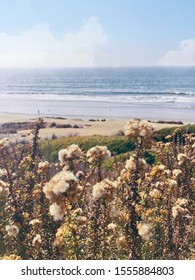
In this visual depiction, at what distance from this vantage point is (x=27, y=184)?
4977mm

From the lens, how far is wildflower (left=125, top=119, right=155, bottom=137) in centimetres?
352

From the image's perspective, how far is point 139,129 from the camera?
3.54 metres

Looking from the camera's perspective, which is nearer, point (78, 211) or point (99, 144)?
point (78, 211)

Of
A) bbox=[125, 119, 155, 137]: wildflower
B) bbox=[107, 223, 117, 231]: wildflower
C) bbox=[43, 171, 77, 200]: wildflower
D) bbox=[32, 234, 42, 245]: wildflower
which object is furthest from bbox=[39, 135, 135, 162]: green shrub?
bbox=[43, 171, 77, 200]: wildflower

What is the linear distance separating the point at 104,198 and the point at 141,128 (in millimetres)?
715

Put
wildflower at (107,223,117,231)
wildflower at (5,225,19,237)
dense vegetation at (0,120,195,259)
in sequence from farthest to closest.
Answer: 1. wildflower at (5,225,19,237)
2. wildflower at (107,223,117,231)
3. dense vegetation at (0,120,195,259)

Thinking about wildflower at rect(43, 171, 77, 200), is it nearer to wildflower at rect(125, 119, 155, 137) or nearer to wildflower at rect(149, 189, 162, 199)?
wildflower at rect(125, 119, 155, 137)

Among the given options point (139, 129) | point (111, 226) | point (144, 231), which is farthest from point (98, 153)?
point (144, 231)

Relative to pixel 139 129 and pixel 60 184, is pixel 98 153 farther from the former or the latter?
pixel 60 184

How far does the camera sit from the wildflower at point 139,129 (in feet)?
11.5

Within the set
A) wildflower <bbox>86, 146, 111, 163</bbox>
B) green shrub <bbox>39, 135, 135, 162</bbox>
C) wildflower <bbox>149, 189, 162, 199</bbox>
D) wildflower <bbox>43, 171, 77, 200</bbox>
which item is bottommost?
green shrub <bbox>39, 135, 135, 162</bbox>

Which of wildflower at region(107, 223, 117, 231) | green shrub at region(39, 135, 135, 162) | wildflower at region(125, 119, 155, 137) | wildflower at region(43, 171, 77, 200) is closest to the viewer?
wildflower at region(43, 171, 77, 200)

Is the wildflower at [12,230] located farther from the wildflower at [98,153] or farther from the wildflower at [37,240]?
the wildflower at [98,153]
